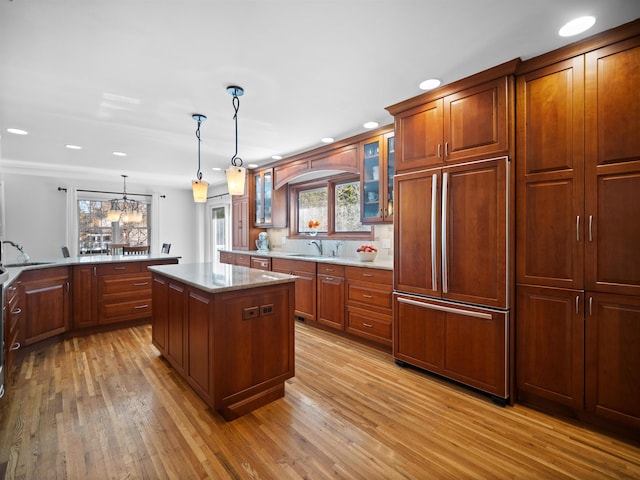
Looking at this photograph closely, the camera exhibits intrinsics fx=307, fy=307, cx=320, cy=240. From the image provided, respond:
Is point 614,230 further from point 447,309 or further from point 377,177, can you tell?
point 377,177

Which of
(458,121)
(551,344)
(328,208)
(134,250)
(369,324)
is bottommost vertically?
Answer: (369,324)

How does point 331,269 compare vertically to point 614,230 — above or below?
below

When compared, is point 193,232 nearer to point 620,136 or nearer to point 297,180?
point 297,180

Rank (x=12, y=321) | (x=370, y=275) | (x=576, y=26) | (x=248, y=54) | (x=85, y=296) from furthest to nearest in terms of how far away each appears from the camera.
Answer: (x=85, y=296), (x=370, y=275), (x=12, y=321), (x=248, y=54), (x=576, y=26)

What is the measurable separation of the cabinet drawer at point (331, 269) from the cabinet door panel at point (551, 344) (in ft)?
6.05

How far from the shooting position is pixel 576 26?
1.75 meters

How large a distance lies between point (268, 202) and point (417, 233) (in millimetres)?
3242

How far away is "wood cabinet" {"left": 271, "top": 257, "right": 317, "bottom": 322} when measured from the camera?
396cm

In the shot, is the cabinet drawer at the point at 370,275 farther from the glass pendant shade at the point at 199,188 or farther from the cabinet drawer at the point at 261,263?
the glass pendant shade at the point at 199,188

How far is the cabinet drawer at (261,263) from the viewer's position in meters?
Result: 4.70

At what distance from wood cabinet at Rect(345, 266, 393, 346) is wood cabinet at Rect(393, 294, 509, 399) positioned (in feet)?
1.03

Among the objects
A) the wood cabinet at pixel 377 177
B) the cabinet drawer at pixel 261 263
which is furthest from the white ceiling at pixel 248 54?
the cabinet drawer at pixel 261 263

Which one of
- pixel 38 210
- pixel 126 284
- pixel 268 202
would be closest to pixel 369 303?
pixel 268 202

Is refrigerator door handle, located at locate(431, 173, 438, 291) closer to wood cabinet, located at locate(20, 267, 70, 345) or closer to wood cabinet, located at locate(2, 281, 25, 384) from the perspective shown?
wood cabinet, located at locate(2, 281, 25, 384)
